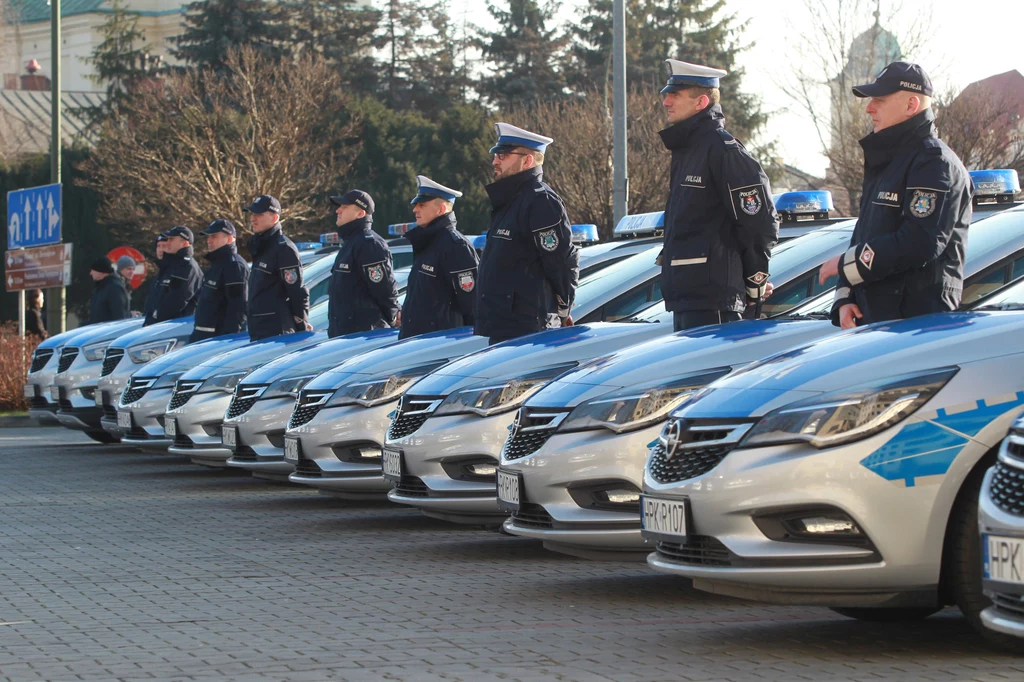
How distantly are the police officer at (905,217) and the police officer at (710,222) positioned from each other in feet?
3.36

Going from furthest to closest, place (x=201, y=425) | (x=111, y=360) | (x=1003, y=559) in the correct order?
1. (x=111, y=360)
2. (x=201, y=425)
3. (x=1003, y=559)

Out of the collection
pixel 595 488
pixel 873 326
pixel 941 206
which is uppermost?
pixel 941 206

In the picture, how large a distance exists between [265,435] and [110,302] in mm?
8761

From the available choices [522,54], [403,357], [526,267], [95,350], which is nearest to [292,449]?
[403,357]

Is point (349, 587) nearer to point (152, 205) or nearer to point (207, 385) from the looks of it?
point (207, 385)

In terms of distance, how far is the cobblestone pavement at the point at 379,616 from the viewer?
5.16 meters

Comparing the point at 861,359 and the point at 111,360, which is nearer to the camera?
the point at 861,359

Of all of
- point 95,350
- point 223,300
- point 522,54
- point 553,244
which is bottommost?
point 95,350

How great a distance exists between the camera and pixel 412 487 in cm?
785

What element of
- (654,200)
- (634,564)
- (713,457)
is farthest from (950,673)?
(654,200)

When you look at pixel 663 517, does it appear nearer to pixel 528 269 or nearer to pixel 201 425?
pixel 528 269

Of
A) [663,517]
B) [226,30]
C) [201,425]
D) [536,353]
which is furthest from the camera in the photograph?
[226,30]

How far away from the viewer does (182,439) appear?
11.4 m

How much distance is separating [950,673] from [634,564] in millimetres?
2826
